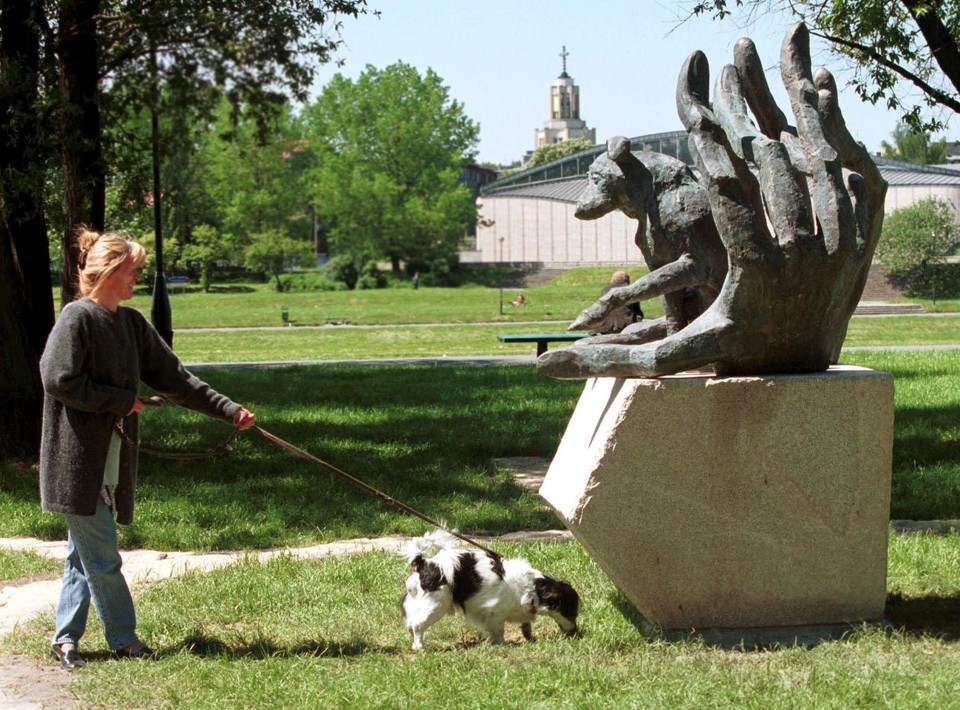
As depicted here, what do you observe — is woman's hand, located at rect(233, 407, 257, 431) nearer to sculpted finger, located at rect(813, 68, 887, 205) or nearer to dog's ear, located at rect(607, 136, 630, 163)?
dog's ear, located at rect(607, 136, 630, 163)

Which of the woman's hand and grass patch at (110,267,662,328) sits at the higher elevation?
the woman's hand

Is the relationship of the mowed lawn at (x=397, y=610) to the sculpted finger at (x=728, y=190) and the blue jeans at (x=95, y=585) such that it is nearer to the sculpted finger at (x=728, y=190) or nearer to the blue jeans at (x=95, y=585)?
Answer: the blue jeans at (x=95, y=585)

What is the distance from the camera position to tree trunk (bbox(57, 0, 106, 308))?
453 inches

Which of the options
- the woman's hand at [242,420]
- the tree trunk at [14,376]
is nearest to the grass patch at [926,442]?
the woman's hand at [242,420]

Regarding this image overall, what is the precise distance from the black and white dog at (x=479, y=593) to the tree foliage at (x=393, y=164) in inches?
2386

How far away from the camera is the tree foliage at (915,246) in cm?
5347

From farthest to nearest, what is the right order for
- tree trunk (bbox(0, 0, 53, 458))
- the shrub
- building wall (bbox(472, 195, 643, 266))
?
building wall (bbox(472, 195, 643, 266)), the shrub, tree trunk (bbox(0, 0, 53, 458))

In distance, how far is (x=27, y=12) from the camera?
457 inches

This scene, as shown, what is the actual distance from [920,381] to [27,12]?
11853 millimetres

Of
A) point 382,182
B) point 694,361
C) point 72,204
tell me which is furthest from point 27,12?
point 382,182

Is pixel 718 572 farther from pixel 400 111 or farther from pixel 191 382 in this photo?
pixel 400 111

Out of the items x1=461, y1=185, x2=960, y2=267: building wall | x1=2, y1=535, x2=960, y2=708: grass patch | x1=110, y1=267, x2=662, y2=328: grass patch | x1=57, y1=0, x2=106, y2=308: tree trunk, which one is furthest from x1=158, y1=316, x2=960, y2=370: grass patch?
x1=461, y1=185, x2=960, y2=267: building wall

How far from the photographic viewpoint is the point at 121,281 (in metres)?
5.45

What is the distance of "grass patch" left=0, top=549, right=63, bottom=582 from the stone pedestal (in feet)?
11.8
